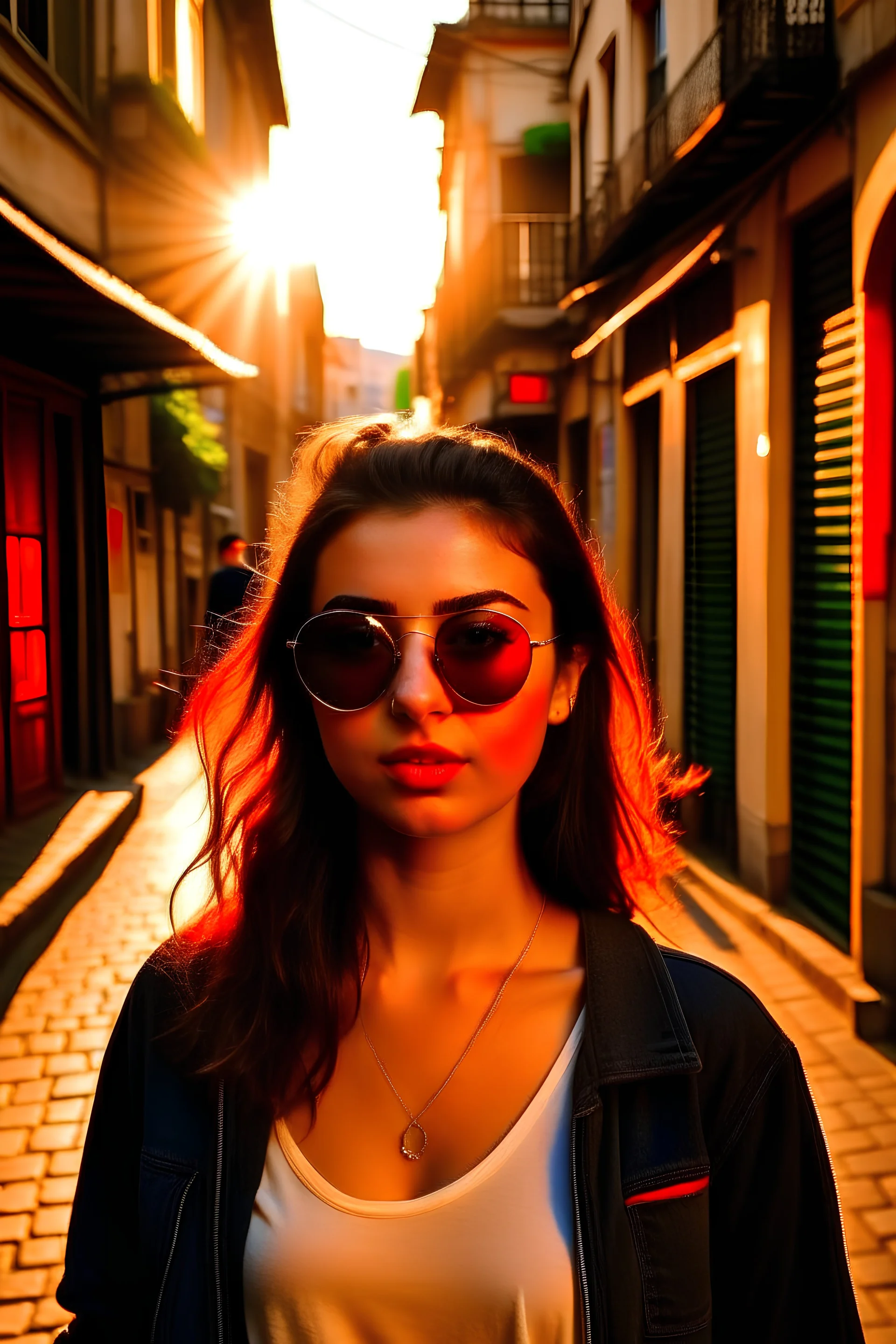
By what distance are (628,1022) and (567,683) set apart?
1.66ft

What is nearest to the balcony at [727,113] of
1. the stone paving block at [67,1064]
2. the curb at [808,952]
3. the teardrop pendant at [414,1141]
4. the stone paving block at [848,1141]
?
the curb at [808,952]

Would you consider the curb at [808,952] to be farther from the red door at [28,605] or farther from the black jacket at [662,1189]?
the red door at [28,605]

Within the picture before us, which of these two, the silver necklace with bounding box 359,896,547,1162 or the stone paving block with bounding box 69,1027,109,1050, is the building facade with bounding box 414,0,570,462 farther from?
the silver necklace with bounding box 359,896,547,1162

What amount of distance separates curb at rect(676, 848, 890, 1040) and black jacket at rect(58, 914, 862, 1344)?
256cm

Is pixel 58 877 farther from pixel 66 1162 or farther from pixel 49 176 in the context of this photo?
pixel 49 176

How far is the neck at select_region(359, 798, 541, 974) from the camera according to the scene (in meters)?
1.69

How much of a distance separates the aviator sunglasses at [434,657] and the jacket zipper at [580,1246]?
57cm

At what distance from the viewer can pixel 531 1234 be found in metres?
1.45

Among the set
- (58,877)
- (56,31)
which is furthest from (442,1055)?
(56,31)

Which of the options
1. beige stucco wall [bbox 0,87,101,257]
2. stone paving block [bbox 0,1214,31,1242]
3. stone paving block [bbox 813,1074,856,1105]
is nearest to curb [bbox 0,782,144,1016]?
stone paving block [bbox 0,1214,31,1242]

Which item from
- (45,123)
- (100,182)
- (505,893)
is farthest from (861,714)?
(100,182)

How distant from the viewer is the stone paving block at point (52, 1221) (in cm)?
375

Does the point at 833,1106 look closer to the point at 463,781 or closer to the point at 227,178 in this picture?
the point at 463,781

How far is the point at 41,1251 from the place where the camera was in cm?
366
